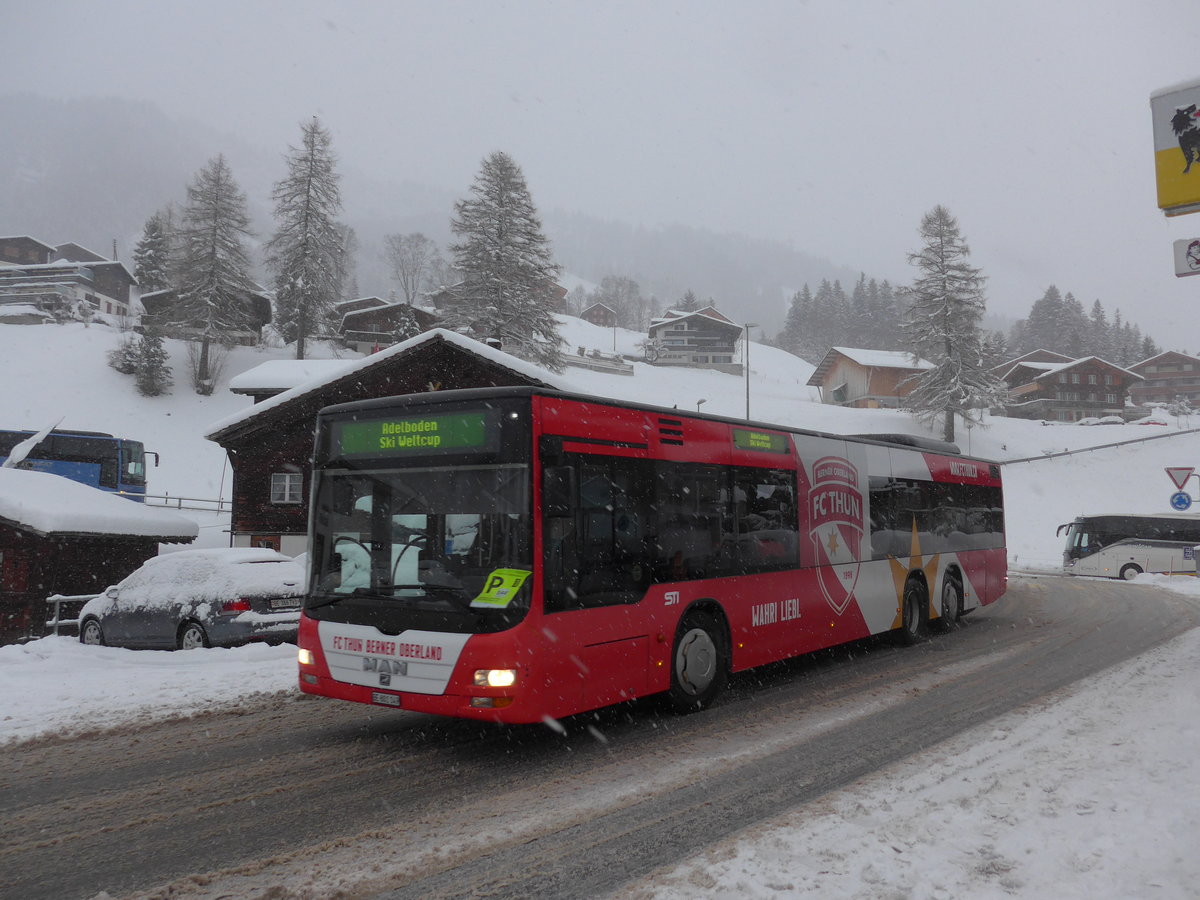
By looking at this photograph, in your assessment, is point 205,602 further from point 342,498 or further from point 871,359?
point 871,359

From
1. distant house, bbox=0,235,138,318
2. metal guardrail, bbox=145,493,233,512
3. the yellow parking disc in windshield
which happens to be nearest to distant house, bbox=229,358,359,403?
metal guardrail, bbox=145,493,233,512

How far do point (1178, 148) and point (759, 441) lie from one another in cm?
720

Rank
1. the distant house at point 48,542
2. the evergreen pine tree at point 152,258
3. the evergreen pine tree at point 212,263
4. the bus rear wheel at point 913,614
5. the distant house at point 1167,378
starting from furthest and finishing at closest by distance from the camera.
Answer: the distant house at point 1167,378 → the evergreen pine tree at point 152,258 → the evergreen pine tree at point 212,263 → the distant house at point 48,542 → the bus rear wheel at point 913,614

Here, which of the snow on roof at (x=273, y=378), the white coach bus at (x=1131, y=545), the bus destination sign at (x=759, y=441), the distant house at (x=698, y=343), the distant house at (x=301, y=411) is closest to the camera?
the bus destination sign at (x=759, y=441)

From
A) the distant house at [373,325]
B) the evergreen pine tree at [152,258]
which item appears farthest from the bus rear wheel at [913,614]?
the evergreen pine tree at [152,258]

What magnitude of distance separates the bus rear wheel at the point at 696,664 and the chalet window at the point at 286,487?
21.4 metres

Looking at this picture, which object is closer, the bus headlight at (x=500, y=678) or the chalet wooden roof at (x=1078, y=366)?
the bus headlight at (x=500, y=678)

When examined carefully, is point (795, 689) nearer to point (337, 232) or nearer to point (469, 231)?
point (469, 231)

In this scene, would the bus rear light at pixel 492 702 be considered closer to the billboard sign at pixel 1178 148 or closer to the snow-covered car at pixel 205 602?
the snow-covered car at pixel 205 602

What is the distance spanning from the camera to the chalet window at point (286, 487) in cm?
2619

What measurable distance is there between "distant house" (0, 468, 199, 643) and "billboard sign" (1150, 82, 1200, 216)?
20.4 m

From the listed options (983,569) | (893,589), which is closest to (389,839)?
→ (893,589)

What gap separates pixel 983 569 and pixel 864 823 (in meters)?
11.8

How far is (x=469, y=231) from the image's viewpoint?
143 ft
